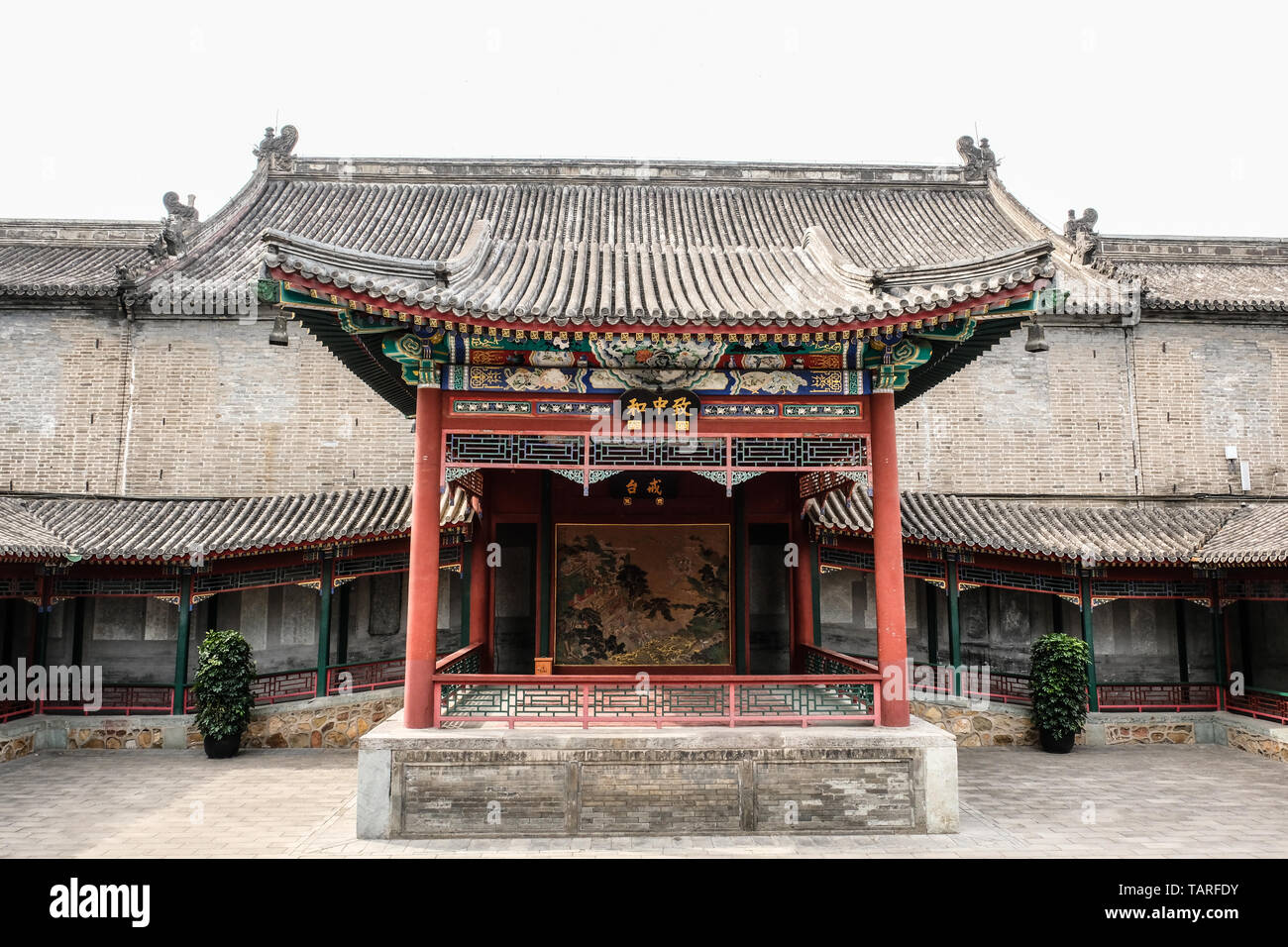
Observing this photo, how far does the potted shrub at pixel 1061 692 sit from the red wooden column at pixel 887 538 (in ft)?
18.3

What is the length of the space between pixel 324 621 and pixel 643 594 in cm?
572

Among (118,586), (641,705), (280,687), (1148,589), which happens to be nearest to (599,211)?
(280,687)

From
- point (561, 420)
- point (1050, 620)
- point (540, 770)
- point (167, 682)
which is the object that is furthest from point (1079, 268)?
point (167, 682)

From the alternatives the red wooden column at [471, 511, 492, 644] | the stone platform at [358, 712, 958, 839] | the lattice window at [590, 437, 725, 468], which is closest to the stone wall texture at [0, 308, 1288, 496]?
the red wooden column at [471, 511, 492, 644]

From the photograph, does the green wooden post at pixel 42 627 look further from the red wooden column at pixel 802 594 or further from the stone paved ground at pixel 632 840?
the red wooden column at pixel 802 594

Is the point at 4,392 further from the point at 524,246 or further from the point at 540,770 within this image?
the point at 540,770

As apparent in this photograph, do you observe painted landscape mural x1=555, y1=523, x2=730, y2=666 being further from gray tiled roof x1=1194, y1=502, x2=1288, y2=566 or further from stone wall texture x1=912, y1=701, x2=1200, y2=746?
gray tiled roof x1=1194, y1=502, x2=1288, y2=566

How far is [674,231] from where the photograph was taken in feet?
58.4

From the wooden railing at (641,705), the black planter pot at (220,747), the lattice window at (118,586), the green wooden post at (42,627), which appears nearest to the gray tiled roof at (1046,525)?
the wooden railing at (641,705)

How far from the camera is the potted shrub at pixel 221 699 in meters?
12.2

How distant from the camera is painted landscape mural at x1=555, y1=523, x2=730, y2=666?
431 inches

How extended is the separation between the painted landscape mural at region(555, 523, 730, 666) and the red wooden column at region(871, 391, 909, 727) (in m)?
2.92

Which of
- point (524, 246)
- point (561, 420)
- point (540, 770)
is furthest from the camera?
point (524, 246)

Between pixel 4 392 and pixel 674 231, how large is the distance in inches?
529
